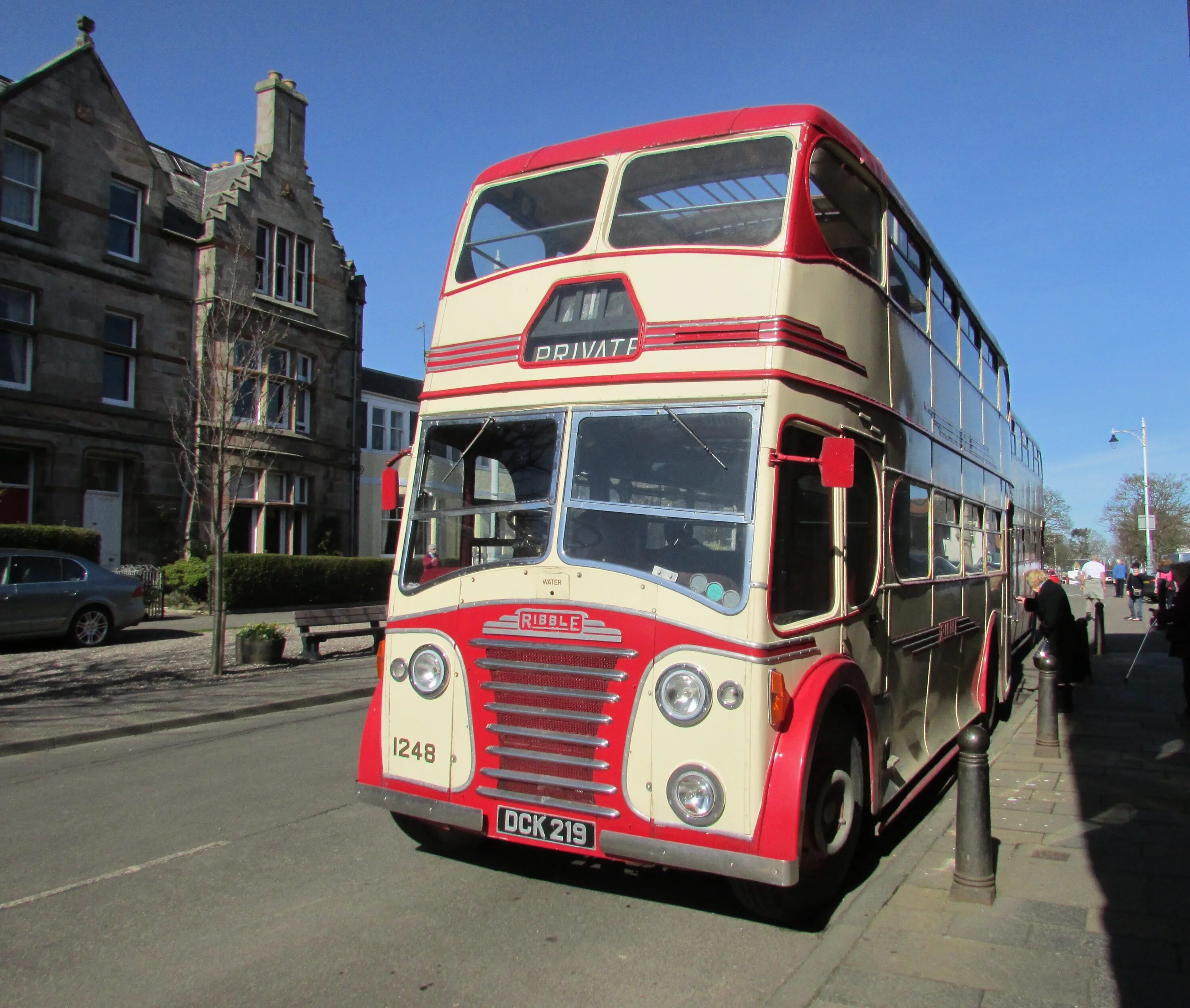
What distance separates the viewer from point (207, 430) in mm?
24344

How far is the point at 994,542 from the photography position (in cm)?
1070

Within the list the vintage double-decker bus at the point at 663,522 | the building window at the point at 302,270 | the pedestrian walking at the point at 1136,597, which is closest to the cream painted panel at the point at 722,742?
the vintage double-decker bus at the point at 663,522

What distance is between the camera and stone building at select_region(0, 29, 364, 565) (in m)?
22.2

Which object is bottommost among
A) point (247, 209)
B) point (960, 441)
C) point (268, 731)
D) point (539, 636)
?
point (268, 731)

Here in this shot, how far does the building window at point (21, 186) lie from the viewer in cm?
2192

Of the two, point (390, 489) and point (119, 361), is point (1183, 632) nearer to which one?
point (390, 489)

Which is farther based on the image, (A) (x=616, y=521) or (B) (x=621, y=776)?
(A) (x=616, y=521)

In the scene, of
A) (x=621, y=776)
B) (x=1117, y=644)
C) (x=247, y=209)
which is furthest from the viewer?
(x=247, y=209)

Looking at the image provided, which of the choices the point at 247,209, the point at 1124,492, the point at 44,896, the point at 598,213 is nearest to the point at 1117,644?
the point at 598,213

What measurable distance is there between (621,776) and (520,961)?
0.90m

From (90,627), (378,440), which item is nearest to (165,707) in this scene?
(90,627)

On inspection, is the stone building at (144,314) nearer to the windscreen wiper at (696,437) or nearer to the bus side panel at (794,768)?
the windscreen wiper at (696,437)

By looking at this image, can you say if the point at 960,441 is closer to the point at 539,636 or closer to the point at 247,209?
the point at 539,636

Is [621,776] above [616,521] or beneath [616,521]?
beneath
